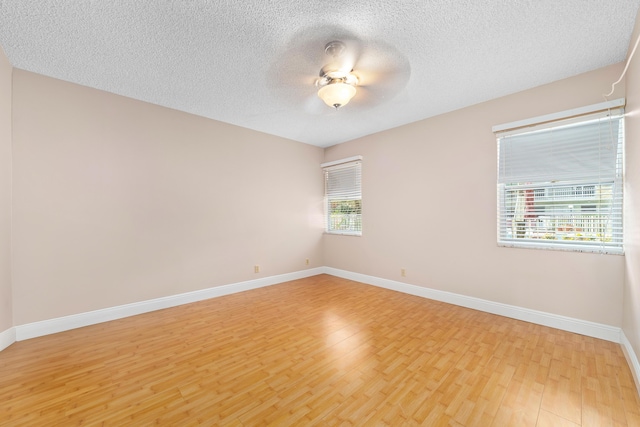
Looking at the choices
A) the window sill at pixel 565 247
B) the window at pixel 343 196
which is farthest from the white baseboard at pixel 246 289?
the window at pixel 343 196

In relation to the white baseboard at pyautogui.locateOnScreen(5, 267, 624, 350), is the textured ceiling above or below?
above

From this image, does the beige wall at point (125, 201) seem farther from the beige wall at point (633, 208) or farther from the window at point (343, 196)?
the beige wall at point (633, 208)

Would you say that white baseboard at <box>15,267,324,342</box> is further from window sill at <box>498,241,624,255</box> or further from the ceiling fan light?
window sill at <box>498,241,624,255</box>

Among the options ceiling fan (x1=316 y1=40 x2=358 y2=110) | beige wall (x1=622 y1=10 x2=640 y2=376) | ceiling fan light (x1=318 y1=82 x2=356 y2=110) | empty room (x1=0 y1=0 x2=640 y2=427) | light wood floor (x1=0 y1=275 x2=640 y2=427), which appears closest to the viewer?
light wood floor (x1=0 y1=275 x2=640 y2=427)

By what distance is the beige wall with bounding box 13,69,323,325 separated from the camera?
261cm

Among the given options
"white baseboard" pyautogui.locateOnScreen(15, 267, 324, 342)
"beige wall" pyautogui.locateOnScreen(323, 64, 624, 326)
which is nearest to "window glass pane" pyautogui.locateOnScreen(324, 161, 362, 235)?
"beige wall" pyautogui.locateOnScreen(323, 64, 624, 326)

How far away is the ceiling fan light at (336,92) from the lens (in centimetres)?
241

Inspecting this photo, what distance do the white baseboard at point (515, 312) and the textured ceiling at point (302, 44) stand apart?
8.47ft

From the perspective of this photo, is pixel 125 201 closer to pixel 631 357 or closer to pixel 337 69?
pixel 337 69

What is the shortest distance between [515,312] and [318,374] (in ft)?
8.32

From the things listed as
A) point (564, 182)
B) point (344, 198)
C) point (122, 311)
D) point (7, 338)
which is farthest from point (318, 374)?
point (344, 198)

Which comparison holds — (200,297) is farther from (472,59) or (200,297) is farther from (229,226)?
(472,59)

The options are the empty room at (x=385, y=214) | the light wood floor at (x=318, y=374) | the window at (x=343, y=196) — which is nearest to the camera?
the light wood floor at (x=318, y=374)

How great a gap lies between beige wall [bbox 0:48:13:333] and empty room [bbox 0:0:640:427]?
3cm
